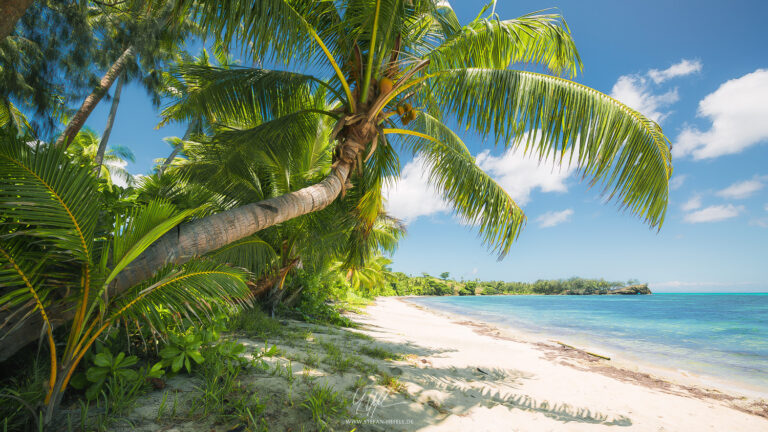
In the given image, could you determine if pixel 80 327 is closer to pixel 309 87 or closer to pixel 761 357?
pixel 309 87

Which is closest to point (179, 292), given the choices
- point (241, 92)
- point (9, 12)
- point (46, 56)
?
point (9, 12)

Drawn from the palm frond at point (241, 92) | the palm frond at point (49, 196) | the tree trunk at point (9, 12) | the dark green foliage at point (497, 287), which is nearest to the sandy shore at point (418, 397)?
the palm frond at point (49, 196)

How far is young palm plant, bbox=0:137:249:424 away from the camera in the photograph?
4.67 ft

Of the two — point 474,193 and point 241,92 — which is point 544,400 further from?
point 241,92

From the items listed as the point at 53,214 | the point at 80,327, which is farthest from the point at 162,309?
the point at 53,214

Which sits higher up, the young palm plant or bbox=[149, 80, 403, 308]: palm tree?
bbox=[149, 80, 403, 308]: palm tree

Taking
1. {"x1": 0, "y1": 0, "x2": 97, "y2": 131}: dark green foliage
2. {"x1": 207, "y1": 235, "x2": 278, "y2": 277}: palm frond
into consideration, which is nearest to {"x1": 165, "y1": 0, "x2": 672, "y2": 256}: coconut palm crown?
{"x1": 207, "y1": 235, "x2": 278, "y2": 277}: palm frond

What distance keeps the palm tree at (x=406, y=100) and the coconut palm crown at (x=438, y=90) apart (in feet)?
0.04

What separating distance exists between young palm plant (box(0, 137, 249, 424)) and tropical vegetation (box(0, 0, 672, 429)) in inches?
0.4

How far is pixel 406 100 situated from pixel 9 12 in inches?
149

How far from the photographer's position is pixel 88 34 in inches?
254

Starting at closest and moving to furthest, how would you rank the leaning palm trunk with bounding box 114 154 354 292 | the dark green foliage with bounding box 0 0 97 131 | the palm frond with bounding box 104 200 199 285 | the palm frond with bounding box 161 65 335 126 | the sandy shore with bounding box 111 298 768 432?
the palm frond with bounding box 104 200 199 285 → the leaning palm trunk with bounding box 114 154 354 292 → the sandy shore with bounding box 111 298 768 432 → the palm frond with bounding box 161 65 335 126 → the dark green foliage with bounding box 0 0 97 131

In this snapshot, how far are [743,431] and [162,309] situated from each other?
6224 mm

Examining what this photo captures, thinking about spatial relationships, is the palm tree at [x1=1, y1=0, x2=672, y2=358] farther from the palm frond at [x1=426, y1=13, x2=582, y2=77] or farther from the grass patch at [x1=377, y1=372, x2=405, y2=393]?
the grass patch at [x1=377, y1=372, x2=405, y2=393]
